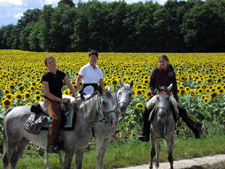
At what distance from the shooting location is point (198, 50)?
69.1 metres

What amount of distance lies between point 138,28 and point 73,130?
7400 cm

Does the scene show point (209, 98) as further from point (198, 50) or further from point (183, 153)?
point (198, 50)

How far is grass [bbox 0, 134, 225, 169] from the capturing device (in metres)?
7.49

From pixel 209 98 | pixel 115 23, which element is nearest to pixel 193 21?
pixel 115 23

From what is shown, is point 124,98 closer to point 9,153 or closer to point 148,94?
point 9,153

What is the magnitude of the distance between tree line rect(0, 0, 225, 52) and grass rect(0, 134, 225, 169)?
6272 cm

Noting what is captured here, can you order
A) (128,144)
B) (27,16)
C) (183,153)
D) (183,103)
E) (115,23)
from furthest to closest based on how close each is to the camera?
(27,16), (115,23), (183,103), (128,144), (183,153)

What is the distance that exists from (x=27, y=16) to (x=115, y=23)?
245 ft

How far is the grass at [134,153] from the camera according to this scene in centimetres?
749

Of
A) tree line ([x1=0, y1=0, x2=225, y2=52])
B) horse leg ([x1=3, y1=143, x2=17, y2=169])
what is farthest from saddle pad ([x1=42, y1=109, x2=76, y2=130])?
tree line ([x1=0, y1=0, x2=225, y2=52])

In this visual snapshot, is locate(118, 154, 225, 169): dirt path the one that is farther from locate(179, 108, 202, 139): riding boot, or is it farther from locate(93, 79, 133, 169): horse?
locate(93, 79, 133, 169): horse

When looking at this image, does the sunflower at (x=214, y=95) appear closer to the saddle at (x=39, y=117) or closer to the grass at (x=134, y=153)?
the grass at (x=134, y=153)

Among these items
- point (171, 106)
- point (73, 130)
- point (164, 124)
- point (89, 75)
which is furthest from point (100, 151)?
point (171, 106)

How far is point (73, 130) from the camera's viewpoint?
5645 millimetres
